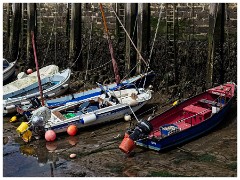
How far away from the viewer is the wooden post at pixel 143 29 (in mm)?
17344

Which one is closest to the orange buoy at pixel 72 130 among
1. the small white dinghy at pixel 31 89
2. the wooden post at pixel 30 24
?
the small white dinghy at pixel 31 89

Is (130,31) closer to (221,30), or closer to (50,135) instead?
(221,30)

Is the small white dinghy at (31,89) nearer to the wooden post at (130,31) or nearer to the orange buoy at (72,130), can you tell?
the wooden post at (130,31)

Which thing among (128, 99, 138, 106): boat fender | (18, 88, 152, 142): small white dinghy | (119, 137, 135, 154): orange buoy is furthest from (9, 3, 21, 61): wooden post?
(119, 137, 135, 154): orange buoy

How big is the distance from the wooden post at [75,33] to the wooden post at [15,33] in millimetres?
3786

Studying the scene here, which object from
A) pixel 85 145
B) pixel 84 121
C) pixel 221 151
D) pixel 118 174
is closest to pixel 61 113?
pixel 84 121

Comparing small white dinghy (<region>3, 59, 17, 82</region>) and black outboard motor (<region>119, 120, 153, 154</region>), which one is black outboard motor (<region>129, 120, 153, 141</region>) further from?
small white dinghy (<region>3, 59, 17, 82</region>)

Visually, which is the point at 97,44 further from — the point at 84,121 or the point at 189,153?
the point at 189,153

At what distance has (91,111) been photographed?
1498 centimetres

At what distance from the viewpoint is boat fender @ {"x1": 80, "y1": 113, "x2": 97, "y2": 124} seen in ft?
→ 46.7

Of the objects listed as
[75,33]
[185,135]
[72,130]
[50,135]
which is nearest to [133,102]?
[72,130]

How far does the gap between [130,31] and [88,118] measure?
15.3 feet

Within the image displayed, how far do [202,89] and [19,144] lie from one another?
6.09m

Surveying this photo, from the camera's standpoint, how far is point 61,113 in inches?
593
